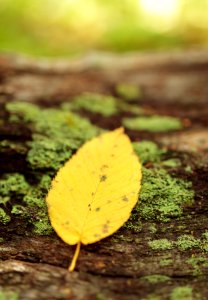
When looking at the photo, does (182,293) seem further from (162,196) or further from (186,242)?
(162,196)

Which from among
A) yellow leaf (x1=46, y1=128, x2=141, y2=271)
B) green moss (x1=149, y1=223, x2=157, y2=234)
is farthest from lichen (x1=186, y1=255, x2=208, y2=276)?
yellow leaf (x1=46, y1=128, x2=141, y2=271)

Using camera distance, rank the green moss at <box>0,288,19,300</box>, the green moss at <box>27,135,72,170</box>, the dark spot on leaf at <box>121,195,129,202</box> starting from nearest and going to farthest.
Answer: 1. the green moss at <box>0,288,19,300</box>
2. the dark spot on leaf at <box>121,195,129,202</box>
3. the green moss at <box>27,135,72,170</box>

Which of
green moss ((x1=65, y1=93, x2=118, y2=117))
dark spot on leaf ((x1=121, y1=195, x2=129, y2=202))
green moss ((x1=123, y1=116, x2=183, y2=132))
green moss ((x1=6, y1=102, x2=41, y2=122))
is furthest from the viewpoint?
green moss ((x1=65, y1=93, x2=118, y2=117))

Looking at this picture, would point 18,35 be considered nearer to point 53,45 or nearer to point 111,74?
point 53,45

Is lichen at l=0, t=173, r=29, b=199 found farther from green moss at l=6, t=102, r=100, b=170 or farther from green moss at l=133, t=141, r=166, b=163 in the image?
green moss at l=133, t=141, r=166, b=163

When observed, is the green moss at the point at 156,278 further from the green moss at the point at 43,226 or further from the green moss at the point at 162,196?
the green moss at the point at 43,226

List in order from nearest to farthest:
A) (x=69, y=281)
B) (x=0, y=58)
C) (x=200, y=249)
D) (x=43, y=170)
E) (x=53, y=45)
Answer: (x=69, y=281)
(x=200, y=249)
(x=43, y=170)
(x=0, y=58)
(x=53, y=45)

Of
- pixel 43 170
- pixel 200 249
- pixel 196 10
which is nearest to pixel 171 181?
pixel 200 249

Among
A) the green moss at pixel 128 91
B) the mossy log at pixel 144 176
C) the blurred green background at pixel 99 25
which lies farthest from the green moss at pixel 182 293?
the blurred green background at pixel 99 25
